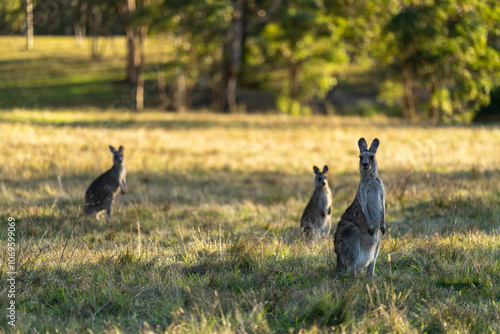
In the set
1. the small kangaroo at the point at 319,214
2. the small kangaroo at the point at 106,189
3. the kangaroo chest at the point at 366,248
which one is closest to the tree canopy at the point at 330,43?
the small kangaroo at the point at 106,189

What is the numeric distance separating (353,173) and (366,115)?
821 inches

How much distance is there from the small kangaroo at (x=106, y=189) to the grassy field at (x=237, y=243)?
10.8 inches

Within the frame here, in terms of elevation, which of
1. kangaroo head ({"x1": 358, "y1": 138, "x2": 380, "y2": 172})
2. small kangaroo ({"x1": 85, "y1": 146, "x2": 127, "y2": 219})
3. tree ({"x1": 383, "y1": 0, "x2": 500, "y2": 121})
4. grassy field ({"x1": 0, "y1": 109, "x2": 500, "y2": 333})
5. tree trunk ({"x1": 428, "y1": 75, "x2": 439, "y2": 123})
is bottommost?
grassy field ({"x1": 0, "y1": 109, "x2": 500, "y2": 333})

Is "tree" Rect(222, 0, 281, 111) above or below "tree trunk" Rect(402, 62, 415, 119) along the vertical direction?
above

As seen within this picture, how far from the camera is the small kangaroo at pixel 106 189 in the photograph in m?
8.66

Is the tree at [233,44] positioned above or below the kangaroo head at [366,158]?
above

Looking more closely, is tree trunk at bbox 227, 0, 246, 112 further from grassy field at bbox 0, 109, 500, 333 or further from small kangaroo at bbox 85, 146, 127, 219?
small kangaroo at bbox 85, 146, 127, 219

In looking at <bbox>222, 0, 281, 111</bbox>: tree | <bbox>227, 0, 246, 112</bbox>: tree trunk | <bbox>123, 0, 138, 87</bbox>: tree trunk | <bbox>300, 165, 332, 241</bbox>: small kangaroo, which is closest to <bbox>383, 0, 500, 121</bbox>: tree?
<bbox>222, 0, 281, 111</bbox>: tree

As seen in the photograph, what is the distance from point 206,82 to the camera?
3797 centimetres

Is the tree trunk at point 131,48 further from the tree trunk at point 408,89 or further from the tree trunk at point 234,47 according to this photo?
the tree trunk at point 408,89

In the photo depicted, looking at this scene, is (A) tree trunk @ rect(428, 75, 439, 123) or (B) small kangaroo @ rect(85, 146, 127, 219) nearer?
(B) small kangaroo @ rect(85, 146, 127, 219)

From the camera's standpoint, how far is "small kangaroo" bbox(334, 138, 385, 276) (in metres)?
5.26

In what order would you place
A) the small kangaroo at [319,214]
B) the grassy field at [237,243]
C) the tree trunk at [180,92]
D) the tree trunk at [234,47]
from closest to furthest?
1. the grassy field at [237,243]
2. the small kangaroo at [319,214]
3. the tree trunk at [234,47]
4. the tree trunk at [180,92]

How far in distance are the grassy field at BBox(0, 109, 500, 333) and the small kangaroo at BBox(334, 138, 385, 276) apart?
20 cm
